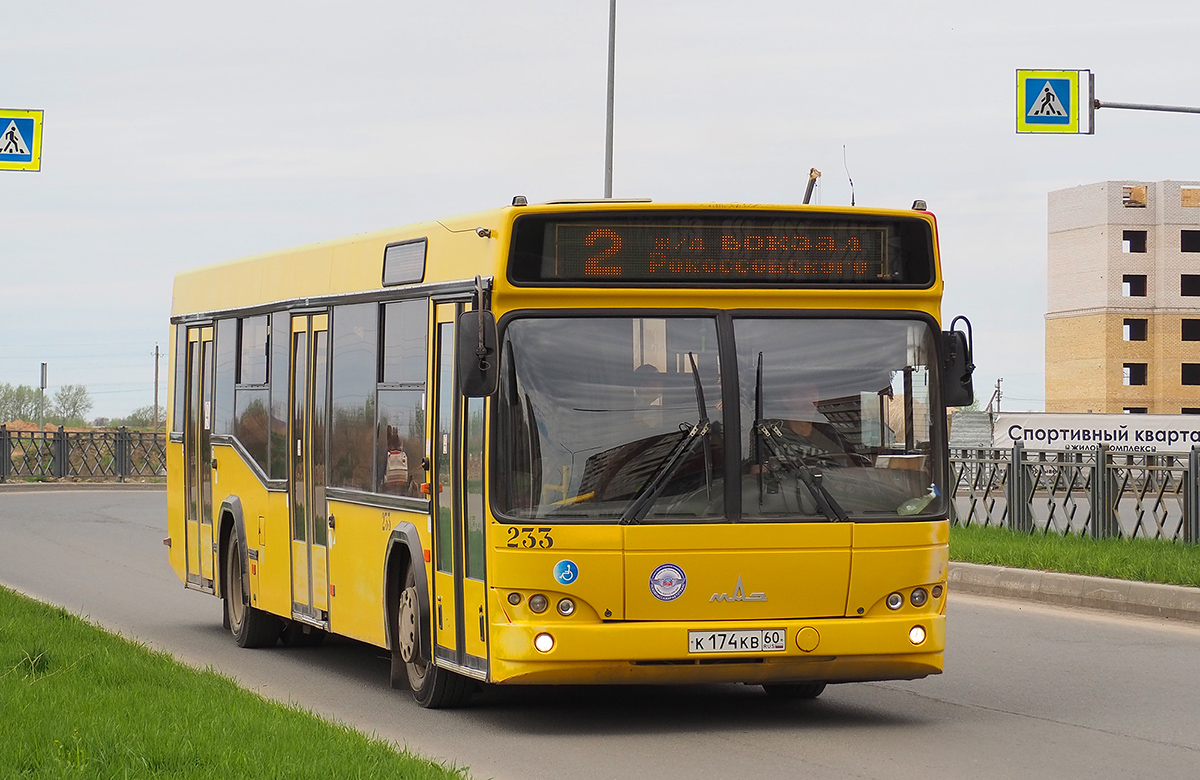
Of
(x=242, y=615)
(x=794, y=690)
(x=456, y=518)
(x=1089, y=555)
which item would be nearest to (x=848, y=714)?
(x=794, y=690)

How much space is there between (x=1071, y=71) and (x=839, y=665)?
14465 mm

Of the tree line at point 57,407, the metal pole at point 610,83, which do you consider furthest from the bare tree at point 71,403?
the metal pole at point 610,83

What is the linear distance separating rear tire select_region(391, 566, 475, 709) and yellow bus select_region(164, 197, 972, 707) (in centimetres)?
3

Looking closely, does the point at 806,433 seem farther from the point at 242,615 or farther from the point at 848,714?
the point at 242,615

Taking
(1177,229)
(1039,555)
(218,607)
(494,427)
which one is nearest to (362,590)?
(494,427)

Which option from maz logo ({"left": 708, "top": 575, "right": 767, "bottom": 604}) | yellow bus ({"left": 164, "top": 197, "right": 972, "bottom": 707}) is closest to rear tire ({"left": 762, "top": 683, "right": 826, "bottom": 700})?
yellow bus ({"left": 164, "top": 197, "right": 972, "bottom": 707})

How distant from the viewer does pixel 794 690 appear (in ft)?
36.4

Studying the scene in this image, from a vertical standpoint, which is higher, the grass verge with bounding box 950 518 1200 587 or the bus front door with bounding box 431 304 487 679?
the bus front door with bounding box 431 304 487 679

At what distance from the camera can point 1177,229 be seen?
360 feet

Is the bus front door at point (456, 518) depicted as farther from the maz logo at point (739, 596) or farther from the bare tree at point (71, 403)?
the bare tree at point (71, 403)

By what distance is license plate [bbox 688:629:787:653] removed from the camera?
946 cm

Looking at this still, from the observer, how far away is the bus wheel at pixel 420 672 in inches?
416

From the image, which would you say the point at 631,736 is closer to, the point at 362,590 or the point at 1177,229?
the point at 362,590

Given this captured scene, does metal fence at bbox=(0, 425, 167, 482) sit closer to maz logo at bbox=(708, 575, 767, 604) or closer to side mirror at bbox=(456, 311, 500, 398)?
side mirror at bbox=(456, 311, 500, 398)
